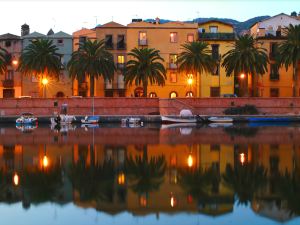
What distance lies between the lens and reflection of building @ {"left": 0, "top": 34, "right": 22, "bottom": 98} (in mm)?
79500

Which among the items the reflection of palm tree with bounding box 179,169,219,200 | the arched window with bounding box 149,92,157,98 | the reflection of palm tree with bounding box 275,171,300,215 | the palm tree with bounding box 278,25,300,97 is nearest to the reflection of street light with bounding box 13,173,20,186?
the reflection of palm tree with bounding box 179,169,219,200

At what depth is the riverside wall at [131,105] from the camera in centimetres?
7044

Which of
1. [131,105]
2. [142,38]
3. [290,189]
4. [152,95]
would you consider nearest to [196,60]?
[131,105]

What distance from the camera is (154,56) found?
238 feet

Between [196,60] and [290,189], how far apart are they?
158 feet

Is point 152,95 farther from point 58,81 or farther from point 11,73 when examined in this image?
point 11,73

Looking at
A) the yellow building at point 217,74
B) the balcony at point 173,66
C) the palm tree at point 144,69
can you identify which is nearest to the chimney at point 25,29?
the palm tree at point 144,69

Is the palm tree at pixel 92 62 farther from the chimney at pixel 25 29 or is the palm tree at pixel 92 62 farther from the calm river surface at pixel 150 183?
the calm river surface at pixel 150 183

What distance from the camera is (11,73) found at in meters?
79.9

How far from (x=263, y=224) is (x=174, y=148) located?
827 inches

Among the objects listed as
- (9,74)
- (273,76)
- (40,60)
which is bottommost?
(273,76)

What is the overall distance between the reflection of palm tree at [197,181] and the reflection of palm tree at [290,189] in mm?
3041

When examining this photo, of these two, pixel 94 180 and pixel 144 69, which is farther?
pixel 144 69

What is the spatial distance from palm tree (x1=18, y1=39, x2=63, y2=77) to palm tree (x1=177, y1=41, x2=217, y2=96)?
17.2m
